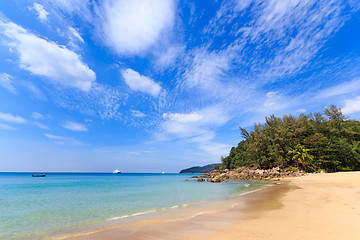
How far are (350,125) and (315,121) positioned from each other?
26.2ft

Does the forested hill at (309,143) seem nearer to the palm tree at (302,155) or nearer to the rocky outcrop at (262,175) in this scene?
the palm tree at (302,155)

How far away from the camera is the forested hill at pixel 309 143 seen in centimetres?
3703

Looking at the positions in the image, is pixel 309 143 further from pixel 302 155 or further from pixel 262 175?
pixel 262 175

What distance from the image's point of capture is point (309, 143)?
39.9 meters

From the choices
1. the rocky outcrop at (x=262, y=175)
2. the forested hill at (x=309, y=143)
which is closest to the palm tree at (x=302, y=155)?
the forested hill at (x=309, y=143)

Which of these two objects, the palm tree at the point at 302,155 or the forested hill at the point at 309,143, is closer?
the forested hill at the point at 309,143

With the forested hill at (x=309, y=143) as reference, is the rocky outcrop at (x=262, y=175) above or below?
below

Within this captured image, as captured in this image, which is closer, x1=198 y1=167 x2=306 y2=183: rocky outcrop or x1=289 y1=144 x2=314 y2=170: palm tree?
x1=198 y1=167 x2=306 y2=183: rocky outcrop

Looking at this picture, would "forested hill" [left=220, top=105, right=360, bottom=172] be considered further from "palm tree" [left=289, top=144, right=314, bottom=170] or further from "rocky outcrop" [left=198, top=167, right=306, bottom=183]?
"rocky outcrop" [left=198, top=167, right=306, bottom=183]

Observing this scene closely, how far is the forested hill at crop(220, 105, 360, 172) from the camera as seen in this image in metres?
37.0

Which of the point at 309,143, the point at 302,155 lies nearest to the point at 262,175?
the point at 302,155

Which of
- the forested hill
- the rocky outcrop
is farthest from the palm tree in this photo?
the rocky outcrop

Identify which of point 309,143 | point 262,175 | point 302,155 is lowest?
point 262,175

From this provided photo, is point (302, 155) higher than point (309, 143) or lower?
lower
